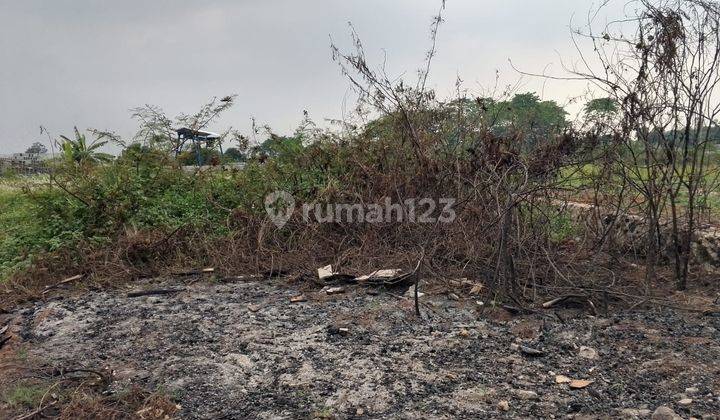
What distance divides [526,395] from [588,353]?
2.42ft

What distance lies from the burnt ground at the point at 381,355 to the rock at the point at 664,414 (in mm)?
66

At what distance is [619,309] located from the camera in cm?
405

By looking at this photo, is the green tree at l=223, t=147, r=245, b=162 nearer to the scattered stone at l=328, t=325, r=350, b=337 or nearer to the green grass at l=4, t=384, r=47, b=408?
the scattered stone at l=328, t=325, r=350, b=337

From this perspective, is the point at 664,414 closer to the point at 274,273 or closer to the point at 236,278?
the point at 274,273

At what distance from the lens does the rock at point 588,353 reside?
325 cm

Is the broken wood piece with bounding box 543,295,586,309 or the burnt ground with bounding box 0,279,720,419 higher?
the broken wood piece with bounding box 543,295,586,309

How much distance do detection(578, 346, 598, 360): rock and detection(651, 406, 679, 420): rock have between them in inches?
27.4

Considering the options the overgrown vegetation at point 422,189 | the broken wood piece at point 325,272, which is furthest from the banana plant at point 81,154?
the broken wood piece at point 325,272

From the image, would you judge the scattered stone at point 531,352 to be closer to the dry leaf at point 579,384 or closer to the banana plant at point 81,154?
the dry leaf at point 579,384

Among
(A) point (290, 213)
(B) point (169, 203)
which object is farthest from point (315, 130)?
(B) point (169, 203)

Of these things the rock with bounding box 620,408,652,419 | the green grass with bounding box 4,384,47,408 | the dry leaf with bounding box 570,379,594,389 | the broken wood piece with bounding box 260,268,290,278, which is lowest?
the rock with bounding box 620,408,652,419

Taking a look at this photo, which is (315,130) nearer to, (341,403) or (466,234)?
(466,234)

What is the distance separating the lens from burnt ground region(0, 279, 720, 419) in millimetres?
2758

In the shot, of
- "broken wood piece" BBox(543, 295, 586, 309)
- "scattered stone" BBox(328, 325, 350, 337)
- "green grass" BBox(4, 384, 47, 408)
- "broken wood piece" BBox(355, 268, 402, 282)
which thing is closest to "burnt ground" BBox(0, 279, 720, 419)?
"scattered stone" BBox(328, 325, 350, 337)
